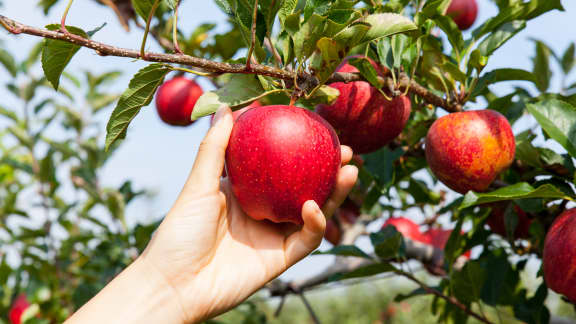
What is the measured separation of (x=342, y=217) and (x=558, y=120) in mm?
1425

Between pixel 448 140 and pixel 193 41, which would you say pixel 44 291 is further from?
pixel 448 140

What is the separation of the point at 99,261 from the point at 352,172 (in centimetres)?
197

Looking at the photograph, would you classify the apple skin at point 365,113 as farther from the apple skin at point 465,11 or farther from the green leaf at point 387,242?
the apple skin at point 465,11

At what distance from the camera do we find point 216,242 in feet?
3.93

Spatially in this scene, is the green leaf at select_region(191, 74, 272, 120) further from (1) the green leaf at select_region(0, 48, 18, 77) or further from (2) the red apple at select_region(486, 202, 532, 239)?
(1) the green leaf at select_region(0, 48, 18, 77)

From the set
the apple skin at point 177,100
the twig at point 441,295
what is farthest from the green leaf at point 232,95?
the apple skin at point 177,100

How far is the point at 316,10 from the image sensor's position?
3.39 ft

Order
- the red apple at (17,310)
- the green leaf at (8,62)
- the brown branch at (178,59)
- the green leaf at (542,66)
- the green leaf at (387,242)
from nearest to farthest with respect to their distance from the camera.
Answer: the brown branch at (178,59)
the green leaf at (387,242)
the green leaf at (542,66)
the red apple at (17,310)
the green leaf at (8,62)

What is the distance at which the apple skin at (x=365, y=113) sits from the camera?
126 cm

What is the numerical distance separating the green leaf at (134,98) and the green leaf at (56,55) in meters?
0.13

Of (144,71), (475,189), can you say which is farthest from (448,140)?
(144,71)

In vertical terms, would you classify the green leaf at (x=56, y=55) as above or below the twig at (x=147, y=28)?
below

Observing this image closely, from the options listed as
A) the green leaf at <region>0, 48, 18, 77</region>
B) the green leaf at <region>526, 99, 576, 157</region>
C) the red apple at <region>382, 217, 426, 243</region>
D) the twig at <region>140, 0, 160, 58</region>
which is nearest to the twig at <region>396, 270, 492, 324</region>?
the red apple at <region>382, 217, 426, 243</region>

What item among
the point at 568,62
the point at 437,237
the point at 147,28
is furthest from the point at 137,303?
the point at 568,62
